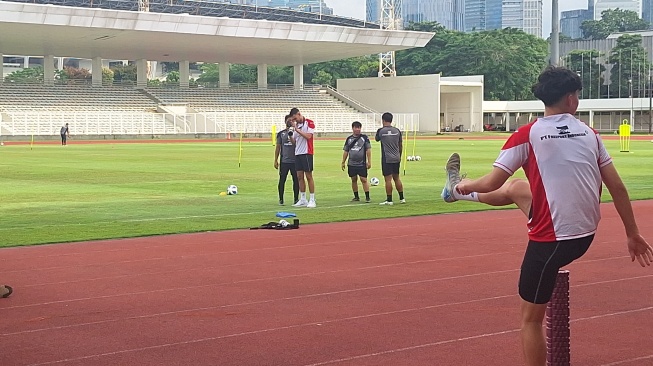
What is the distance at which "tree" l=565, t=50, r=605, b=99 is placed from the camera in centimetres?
12406

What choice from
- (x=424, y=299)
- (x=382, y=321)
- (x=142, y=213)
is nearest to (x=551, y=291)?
(x=382, y=321)

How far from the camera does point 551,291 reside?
5.75m

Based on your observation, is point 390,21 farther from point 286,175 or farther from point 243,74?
Answer: point 286,175

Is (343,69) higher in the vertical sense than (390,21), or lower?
lower

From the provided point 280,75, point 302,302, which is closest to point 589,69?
point 280,75

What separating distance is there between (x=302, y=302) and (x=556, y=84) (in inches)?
176

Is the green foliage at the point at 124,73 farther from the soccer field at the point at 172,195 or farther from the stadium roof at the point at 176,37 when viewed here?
the soccer field at the point at 172,195

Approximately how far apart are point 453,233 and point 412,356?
8.21m

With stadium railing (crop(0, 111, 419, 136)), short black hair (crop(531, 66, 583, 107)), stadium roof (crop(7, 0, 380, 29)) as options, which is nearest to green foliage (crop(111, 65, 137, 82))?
stadium roof (crop(7, 0, 380, 29))

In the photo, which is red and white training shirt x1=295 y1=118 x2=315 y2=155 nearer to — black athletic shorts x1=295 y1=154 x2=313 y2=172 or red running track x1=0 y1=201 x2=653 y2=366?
black athletic shorts x1=295 y1=154 x2=313 y2=172

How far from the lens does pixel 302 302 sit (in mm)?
9656

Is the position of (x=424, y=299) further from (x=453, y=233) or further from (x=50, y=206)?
(x=50, y=206)

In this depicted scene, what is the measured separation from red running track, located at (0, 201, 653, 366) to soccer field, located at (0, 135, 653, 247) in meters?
2.26

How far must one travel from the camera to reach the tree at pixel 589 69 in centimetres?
12406
